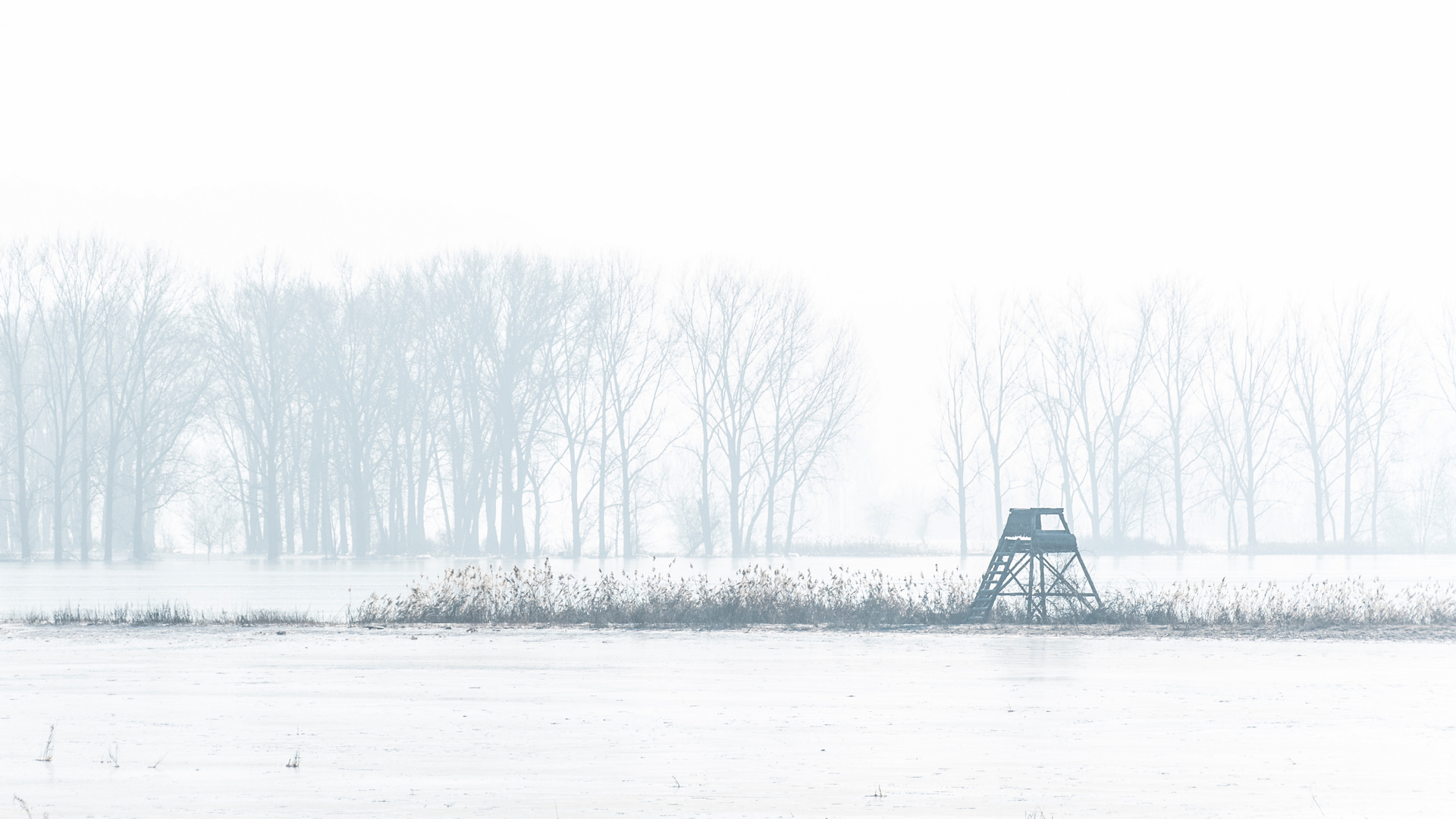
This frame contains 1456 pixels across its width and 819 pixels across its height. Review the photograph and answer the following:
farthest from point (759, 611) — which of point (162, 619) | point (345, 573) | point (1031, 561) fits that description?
point (345, 573)

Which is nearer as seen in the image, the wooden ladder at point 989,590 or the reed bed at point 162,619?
the wooden ladder at point 989,590

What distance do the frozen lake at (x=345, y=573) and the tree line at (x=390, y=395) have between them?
4.59 metres

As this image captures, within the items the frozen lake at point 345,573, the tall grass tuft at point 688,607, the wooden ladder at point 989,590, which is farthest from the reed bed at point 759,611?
the frozen lake at point 345,573

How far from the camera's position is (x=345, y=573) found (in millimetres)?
68500

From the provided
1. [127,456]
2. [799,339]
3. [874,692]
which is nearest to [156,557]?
[127,456]

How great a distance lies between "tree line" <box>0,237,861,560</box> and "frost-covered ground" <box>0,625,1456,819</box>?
6567cm

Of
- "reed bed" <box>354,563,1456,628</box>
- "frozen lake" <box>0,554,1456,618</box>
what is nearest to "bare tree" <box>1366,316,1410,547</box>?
"frozen lake" <box>0,554,1456,618</box>

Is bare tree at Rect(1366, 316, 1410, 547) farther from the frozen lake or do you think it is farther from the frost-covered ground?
the frost-covered ground

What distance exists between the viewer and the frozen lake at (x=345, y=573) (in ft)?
146

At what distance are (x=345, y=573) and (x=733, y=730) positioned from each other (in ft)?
186

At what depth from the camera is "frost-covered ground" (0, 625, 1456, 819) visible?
1080 centimetres

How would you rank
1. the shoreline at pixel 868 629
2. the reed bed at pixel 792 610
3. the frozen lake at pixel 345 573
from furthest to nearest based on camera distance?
the frozen lake at pixel 345 573
the reed bed at pixel 792 610
the shoreline at pixel 868 629

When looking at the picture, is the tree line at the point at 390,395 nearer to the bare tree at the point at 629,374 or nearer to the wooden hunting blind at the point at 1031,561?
the bare tree at the point at 629,374

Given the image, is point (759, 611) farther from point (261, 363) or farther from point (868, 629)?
point (261, 363)
